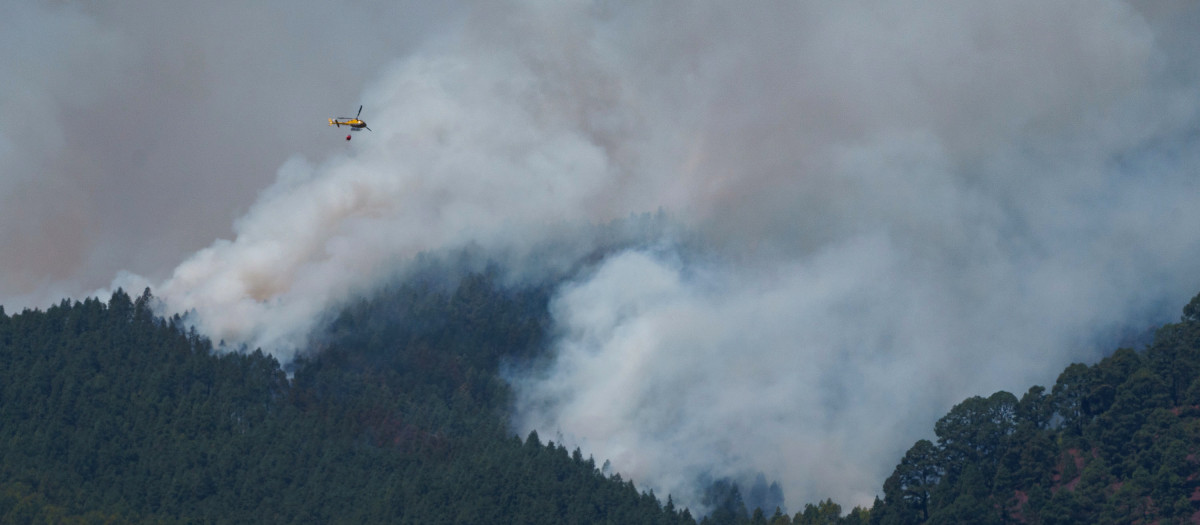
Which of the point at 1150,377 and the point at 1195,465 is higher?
the point at 1150,377

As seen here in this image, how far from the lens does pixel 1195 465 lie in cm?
18688

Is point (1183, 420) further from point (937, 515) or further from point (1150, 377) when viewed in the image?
point (937, 515)

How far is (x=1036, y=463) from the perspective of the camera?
198750mm

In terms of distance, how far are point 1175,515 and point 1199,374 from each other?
876 inches

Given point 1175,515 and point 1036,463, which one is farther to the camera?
point 1036,463

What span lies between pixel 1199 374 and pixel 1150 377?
552 cm

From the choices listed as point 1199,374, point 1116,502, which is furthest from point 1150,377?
point 1116,502

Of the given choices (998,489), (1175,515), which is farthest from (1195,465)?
(998,489)

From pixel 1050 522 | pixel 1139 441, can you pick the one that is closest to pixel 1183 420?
pixel 1139 441

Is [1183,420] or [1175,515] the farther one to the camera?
[1183,420]

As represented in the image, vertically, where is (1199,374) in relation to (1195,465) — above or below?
above

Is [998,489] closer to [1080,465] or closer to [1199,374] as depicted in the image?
[1080,465]

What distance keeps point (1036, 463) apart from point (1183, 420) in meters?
15.9

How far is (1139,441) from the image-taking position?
636 feet
